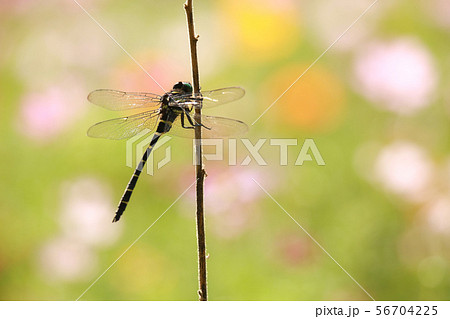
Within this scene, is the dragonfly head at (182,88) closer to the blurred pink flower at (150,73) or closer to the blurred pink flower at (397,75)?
the blurred pink flower at (150,73)

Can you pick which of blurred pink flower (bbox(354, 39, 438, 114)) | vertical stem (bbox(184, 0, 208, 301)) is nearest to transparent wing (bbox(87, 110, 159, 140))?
vertical stem (bbox(184, 0, 208, 301))

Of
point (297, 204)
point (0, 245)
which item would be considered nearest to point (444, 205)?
point (297, 204)

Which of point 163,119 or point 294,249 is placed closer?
point 163,119

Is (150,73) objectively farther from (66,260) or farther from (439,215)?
(439,215)

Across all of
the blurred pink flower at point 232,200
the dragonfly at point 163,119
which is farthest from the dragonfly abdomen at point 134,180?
the blurred pink flower at point 232,200

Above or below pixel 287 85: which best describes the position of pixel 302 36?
above

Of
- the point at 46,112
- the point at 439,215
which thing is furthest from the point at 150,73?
the point at 439,215

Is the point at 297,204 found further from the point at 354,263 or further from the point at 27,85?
the point at 27,85

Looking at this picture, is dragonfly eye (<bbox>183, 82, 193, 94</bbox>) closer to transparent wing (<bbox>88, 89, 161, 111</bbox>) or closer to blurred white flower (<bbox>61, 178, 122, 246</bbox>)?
transparent wing (<bbox>88, 89, 161, 111</bbox>)
